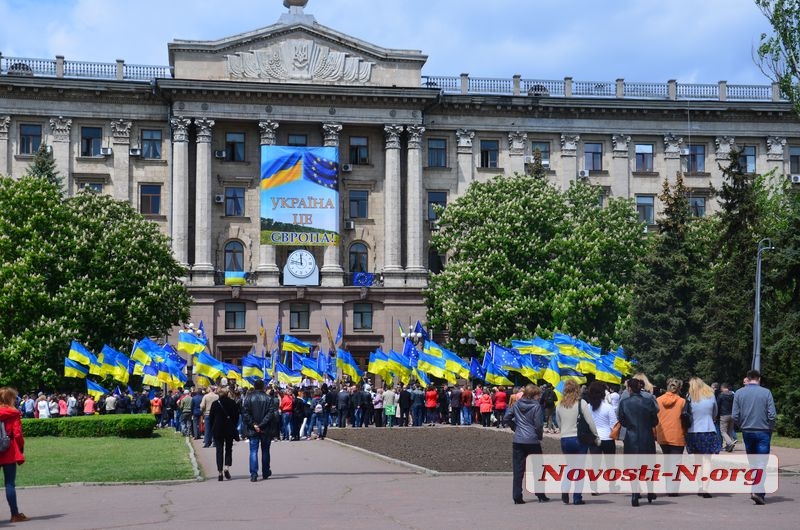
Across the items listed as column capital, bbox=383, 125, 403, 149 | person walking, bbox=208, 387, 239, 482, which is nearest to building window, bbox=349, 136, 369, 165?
column capital, bbox=383, 125, 403, 149

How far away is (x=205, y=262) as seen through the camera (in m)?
72.0

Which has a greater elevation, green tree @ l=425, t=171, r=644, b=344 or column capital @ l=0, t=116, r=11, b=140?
column capital @ l=0, t=116, r=11, b=140

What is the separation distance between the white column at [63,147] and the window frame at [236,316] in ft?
37.3

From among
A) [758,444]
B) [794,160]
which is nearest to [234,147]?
[794,160]

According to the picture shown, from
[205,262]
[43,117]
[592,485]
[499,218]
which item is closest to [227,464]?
[592,485]

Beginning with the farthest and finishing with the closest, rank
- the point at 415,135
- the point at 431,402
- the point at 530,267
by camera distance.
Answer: the point at 415,135, the point at 530,267, the point at 431,402

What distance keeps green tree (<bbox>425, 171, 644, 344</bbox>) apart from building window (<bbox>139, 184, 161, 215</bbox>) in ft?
61.1

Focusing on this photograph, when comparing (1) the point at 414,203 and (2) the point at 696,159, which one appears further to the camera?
(2) the point at 696,159

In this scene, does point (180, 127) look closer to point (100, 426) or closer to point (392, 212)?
point (392, 212)

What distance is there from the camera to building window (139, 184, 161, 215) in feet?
243

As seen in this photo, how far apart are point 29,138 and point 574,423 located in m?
58.8

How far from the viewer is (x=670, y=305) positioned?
2200 inches

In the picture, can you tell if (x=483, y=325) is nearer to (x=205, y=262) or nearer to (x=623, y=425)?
(x=205, y=262)

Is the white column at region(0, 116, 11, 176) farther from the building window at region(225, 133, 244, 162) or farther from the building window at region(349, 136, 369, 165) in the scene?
the building window at region(349, 136, 369, 165)
